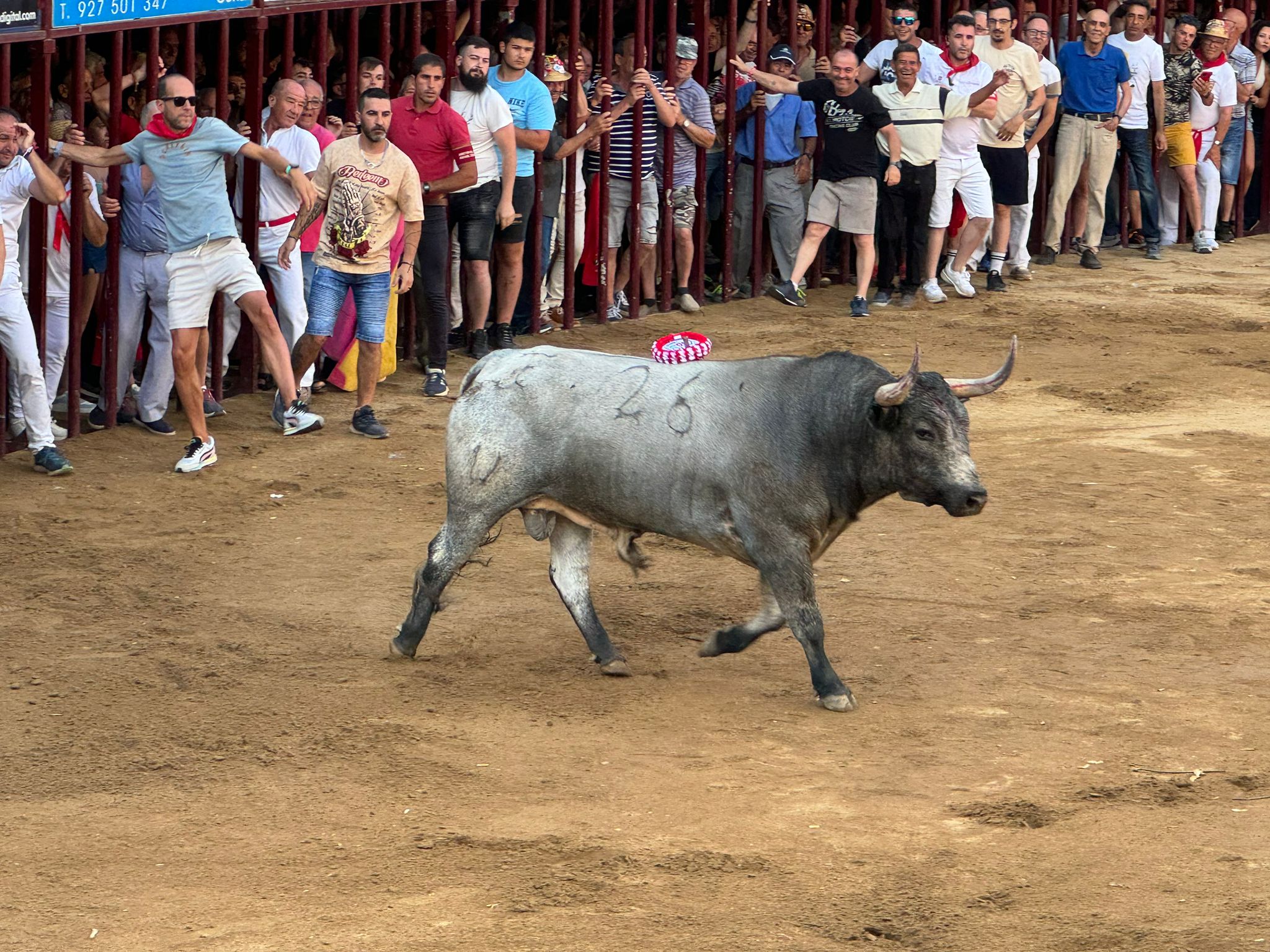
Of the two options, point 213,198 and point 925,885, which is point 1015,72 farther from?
point 925,885

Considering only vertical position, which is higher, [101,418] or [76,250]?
[76,250]

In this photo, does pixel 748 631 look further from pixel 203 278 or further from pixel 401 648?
pixel 203 278

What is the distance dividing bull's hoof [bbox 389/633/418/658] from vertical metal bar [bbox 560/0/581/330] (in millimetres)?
7372

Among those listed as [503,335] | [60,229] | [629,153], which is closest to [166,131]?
[60,229]

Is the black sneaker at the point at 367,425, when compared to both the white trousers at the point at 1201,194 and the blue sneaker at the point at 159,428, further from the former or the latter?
the white trousers at the point at 1201,194

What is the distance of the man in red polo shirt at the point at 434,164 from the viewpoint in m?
13.0

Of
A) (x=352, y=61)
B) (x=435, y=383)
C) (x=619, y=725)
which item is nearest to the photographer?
(x=619, y=725)

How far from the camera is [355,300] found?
12164 mm

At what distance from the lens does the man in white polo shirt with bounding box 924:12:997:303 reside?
16547 mm

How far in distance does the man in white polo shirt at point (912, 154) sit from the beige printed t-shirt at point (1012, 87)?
1.05 feet

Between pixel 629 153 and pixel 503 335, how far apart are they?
2246 millimetres

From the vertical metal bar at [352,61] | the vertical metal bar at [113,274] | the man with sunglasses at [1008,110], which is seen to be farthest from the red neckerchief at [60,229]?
the man with sunglasses at [1008,110]

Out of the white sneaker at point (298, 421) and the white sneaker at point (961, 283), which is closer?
the white sneaker at point (298, 421)

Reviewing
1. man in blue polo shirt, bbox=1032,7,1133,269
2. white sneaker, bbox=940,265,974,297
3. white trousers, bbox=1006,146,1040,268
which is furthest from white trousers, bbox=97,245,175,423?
man in blue polo shirt, bbox=1032,7,1133,269
